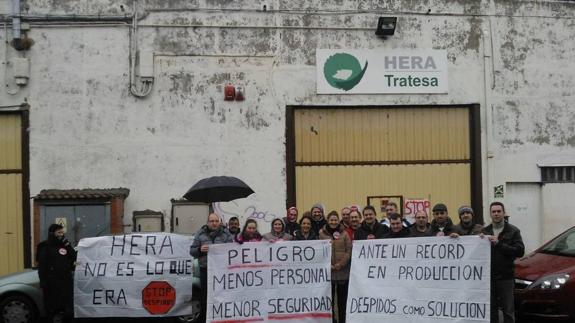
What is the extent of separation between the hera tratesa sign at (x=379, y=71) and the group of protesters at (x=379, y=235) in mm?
6124

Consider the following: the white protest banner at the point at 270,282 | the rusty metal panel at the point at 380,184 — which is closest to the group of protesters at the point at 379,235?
the white protest banner at the point at 270,282

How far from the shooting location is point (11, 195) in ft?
49.9

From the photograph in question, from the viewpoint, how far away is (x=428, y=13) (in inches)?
637

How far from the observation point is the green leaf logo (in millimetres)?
15812

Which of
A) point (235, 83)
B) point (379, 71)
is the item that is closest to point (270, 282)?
point (235, 83)

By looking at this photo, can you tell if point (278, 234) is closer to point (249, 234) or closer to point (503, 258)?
point (249, 234)

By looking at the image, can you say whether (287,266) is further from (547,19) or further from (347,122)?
(547,19)

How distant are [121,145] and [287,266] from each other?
729cm

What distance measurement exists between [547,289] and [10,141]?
11519 millimetres

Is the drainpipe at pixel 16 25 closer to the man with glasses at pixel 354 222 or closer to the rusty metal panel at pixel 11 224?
the rusty metal panel at pixel 11 224

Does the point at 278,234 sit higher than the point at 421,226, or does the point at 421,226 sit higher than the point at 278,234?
the point at 421,226

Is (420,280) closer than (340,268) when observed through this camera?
Yes

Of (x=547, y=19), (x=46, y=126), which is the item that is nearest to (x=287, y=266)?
(x=46, y=126)

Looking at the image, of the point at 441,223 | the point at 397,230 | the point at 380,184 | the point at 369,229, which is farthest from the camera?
the point at 380,184
